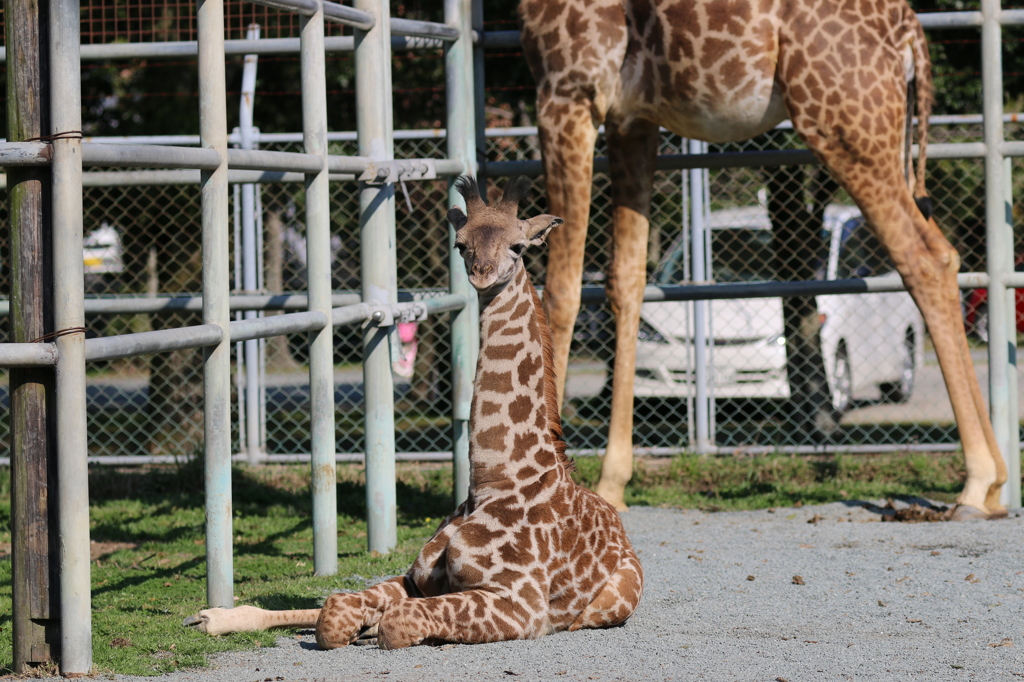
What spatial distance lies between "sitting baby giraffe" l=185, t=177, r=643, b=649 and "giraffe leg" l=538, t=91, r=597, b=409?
159 centimetres

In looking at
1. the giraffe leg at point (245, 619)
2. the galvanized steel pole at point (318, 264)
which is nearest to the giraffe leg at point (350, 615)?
the giraffe leg at point (245, 619)

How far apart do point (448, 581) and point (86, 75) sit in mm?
9461

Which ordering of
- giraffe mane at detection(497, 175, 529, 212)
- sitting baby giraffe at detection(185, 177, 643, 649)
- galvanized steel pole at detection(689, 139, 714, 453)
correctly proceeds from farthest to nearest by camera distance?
galvanized steel pole at detection(689, 139, 714, 453) → giraffe mane at detection(497, 175, 529, 212) → sitting baby giraffe at detection(185, 177, 643, 649)

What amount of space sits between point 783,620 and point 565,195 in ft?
7.44

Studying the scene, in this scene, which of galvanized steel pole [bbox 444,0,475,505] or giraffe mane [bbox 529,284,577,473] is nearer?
giraffe mane [bbox 529,284,577,473]

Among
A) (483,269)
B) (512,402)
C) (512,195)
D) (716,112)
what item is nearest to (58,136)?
(483,269)

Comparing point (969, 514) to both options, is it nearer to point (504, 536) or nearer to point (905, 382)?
point (504, 536)

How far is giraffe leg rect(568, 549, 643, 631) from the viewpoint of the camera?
372cm

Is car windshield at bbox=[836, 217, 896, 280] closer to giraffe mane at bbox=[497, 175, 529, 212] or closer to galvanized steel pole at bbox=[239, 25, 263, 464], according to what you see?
galvanized steel pole at bbox=[239, 25, 263, 464]

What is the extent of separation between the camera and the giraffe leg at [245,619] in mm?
3664

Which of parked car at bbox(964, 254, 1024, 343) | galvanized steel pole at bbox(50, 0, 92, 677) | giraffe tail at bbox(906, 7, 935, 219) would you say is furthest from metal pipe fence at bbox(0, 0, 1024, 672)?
parked car at bbox(964, 254, 1024, 343)

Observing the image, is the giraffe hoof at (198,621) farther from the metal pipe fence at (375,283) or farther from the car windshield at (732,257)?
the car windshield at (732,257)

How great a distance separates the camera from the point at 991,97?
5.69m

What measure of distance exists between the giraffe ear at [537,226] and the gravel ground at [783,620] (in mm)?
1203
